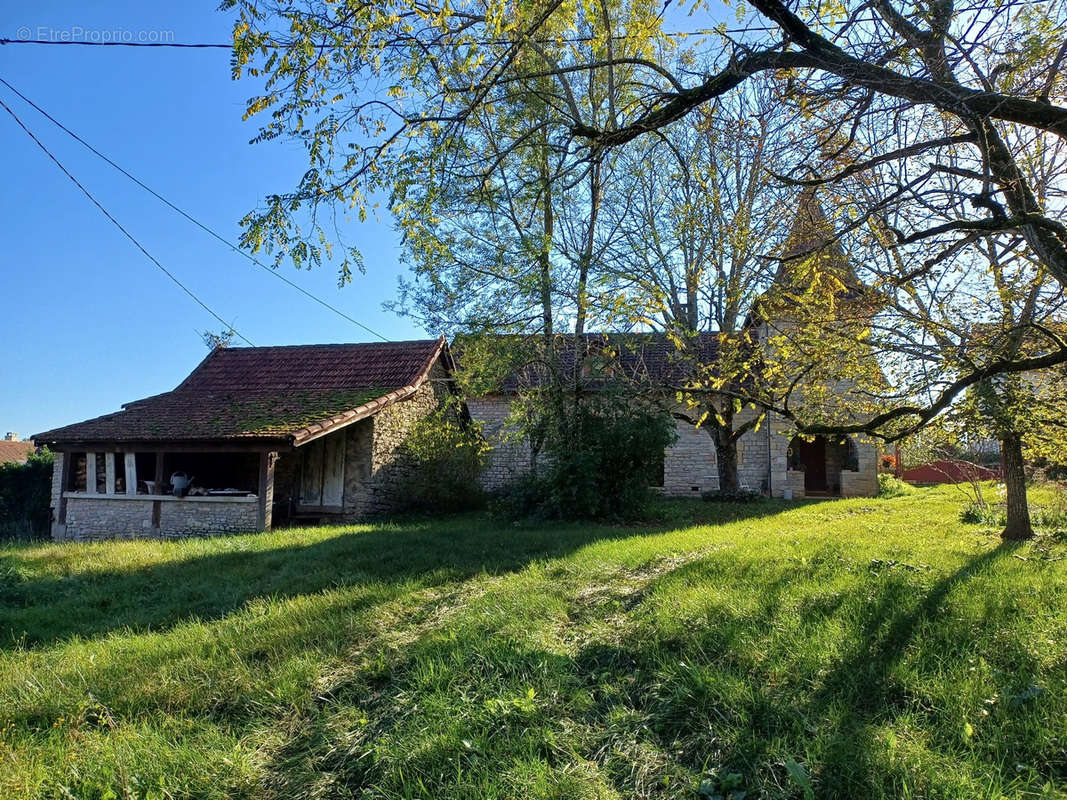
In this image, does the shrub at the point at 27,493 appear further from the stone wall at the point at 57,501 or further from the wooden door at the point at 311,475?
the wooden door at the point at 311,475

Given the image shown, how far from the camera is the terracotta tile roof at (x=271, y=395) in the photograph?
13.9 m

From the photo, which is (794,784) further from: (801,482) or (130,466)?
(801,482)

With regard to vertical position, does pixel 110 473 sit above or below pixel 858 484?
above

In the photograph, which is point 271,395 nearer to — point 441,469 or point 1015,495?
point 441,469

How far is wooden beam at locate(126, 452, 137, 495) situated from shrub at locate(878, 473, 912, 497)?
2159cm

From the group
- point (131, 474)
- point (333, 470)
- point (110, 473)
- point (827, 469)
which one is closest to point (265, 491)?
point (333, 470)

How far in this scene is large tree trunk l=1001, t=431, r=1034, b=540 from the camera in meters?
9.38

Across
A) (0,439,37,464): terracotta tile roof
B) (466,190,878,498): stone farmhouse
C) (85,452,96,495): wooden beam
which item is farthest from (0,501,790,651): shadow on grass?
(0,439,37,464): terracotta tile roof

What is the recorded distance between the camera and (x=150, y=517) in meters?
14.4

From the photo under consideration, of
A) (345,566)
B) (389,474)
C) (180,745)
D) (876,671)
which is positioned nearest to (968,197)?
(876,671)

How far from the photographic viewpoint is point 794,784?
2.71 metres

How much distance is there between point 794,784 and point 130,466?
52.7ft

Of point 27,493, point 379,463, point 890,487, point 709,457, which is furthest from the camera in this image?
point 890,487

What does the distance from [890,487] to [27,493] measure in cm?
2790
